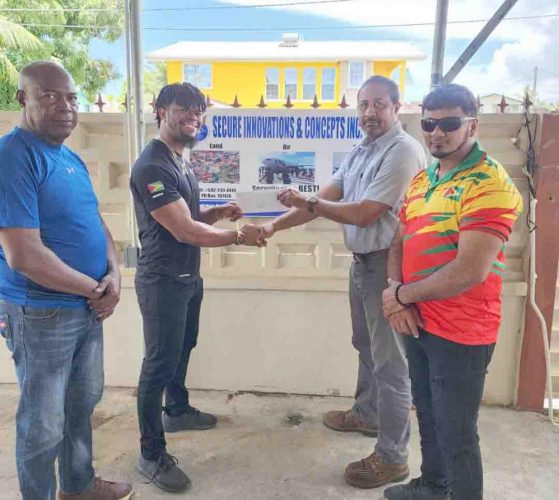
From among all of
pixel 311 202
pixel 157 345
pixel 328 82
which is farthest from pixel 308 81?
pixel 157 345

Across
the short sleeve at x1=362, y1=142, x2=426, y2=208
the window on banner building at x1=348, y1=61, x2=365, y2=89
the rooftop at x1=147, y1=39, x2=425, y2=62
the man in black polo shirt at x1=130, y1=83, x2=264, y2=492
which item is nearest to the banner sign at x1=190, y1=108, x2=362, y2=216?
the man in black polo shirt at x1=130, y1=83, x2=264, y2=492

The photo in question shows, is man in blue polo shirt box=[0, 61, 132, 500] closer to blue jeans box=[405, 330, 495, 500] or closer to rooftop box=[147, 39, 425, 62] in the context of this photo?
blue jeans box=[405, 330, 495, 500]

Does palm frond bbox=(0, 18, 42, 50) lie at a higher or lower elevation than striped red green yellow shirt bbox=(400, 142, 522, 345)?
higher

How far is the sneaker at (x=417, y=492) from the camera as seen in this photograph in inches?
89.8

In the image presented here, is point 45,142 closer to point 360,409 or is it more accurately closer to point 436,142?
point 436,142

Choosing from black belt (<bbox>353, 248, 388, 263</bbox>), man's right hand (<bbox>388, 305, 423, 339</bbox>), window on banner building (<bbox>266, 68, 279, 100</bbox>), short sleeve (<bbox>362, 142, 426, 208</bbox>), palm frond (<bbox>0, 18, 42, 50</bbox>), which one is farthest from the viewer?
palm frond (<bbox>0, 18, 42, 50</bbox>)

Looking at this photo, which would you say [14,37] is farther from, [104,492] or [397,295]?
[397,295]

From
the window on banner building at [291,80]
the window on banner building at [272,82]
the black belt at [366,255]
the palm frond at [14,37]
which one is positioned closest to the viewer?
the black belt at [366,255]

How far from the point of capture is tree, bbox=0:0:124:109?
667 inches

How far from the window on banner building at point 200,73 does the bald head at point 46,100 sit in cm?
1310

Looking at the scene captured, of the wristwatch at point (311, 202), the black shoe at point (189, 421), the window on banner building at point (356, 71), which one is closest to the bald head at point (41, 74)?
the wristwatch at point (311, 202)

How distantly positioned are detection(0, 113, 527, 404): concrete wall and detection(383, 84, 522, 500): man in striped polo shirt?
135cm

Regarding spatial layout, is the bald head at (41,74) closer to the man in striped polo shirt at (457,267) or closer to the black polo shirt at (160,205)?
the black polo shirt at (160,205)

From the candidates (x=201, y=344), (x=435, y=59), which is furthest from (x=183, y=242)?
(x=435, y=59)
